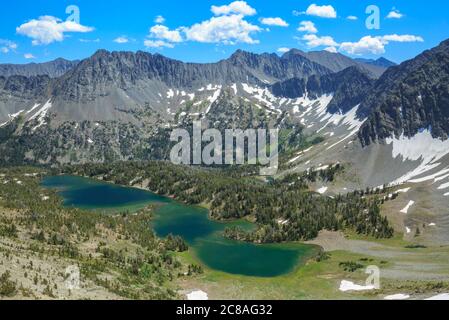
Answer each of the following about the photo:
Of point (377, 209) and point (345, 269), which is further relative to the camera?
point (377, 209)

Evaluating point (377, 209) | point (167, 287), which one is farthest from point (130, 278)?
point (377, 209)

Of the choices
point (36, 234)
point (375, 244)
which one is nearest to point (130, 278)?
point (36, 234)

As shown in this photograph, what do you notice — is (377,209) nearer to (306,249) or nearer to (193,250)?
(306,249)
